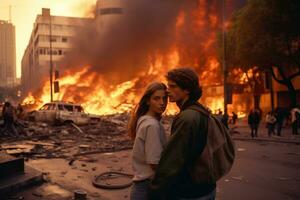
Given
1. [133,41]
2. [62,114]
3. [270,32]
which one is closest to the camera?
[62,114]

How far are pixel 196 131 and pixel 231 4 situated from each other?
41.4 m

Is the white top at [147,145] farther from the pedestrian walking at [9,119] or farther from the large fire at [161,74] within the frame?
the large fire at [161,74]

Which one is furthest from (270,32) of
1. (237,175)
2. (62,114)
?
(237,175)

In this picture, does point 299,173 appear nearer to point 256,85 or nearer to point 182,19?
point 256,85

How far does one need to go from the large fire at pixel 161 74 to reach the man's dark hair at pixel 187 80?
36.0 metres

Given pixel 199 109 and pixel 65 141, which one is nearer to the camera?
pixel 199 109

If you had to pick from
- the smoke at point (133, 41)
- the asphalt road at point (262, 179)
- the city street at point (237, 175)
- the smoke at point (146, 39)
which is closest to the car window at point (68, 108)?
the city street at point (237, 175)

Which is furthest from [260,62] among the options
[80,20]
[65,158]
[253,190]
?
[80,20]

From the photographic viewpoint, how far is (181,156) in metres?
2.35

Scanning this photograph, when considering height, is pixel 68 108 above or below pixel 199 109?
below

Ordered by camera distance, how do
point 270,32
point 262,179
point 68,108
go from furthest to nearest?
point 270,32 → point 68,108 → point 262,179

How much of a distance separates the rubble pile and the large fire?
19117 mm

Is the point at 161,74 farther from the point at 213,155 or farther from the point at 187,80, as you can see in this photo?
the point at 213,155

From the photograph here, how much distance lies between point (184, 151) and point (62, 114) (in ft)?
69.0
